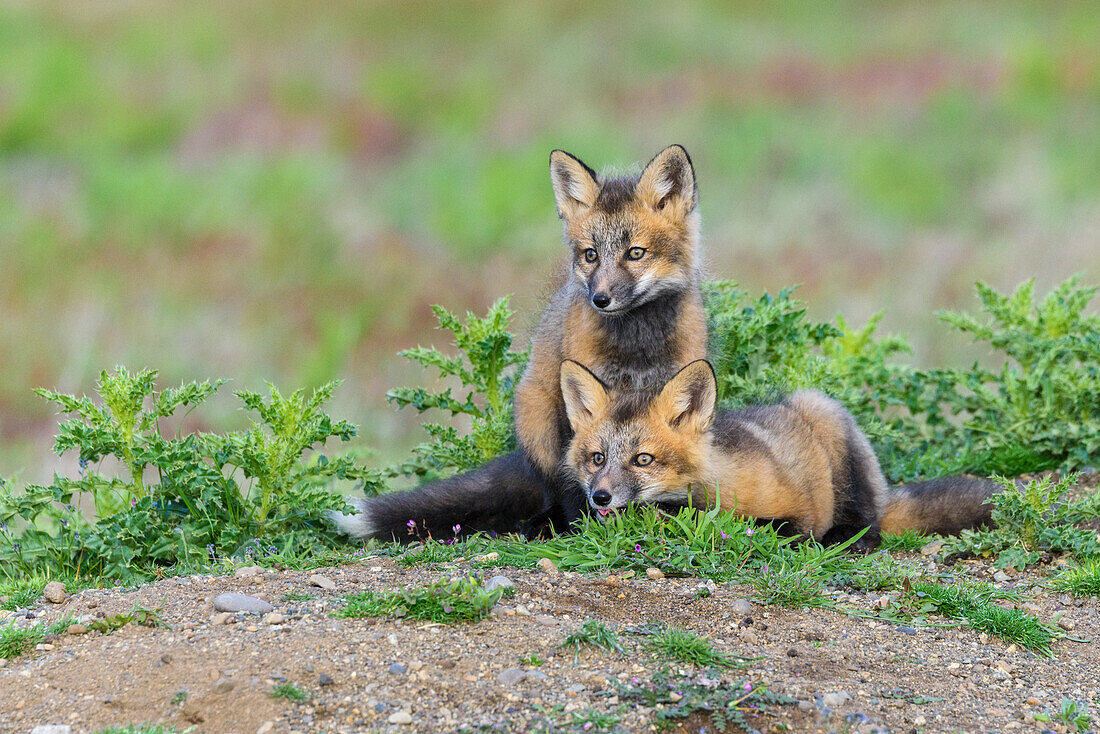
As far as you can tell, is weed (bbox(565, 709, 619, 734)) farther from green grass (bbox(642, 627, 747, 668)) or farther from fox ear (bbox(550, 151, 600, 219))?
fox ear (bbox(550, 151, 600, 219))

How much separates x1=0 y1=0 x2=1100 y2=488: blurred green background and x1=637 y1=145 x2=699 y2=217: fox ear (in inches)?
147

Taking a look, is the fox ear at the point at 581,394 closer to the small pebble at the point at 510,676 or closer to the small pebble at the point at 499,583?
the small pebble at the point at 499,583

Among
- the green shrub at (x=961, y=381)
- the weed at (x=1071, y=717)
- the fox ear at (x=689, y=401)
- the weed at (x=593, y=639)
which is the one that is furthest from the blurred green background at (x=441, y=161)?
the weed at (x=1071, y=717)

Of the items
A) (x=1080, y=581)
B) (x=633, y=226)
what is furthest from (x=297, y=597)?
(x=1080, y=581)

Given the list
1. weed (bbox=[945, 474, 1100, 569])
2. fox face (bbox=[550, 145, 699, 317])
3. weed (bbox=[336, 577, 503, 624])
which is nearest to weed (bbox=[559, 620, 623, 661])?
weed (bbox=[336, 577, 503, 624])

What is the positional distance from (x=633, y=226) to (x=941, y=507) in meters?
2.14

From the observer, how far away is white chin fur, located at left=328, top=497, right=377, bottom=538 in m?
5.67

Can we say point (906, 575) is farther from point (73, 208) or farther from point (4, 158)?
point (4, 158)

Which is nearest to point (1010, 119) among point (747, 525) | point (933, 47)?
point (933, 47)

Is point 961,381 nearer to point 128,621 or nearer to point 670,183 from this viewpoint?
point 670,183

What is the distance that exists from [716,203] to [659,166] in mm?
8185

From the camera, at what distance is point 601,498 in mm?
5059

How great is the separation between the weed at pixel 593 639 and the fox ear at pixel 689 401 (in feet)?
5.03

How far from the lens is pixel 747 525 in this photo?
514 centimetres
